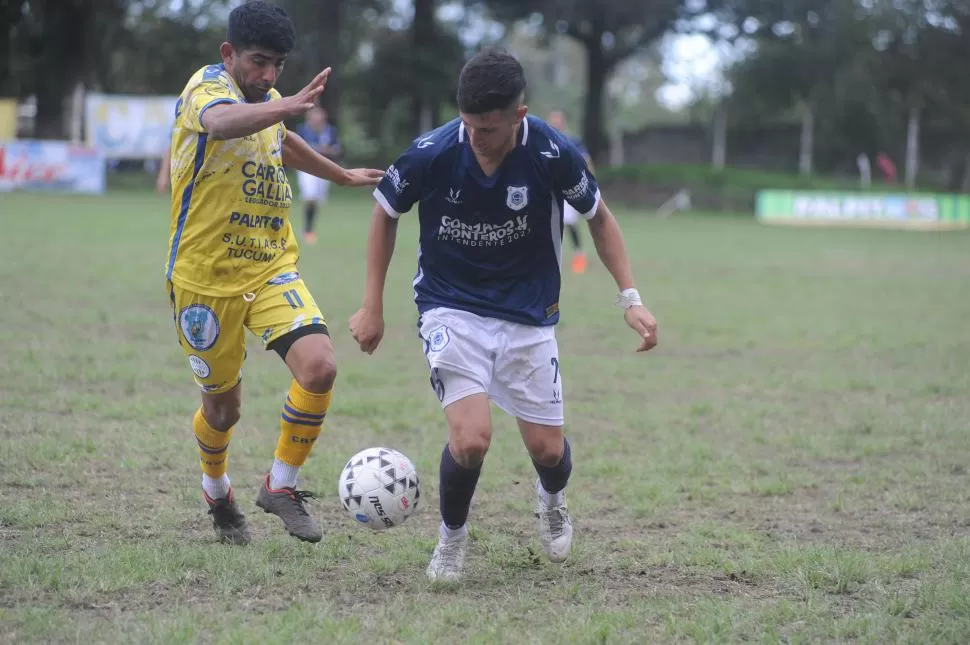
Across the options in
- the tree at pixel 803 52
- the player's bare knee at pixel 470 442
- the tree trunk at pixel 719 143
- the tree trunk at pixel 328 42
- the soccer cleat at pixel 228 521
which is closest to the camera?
the player's bare knee at pixel 470 442

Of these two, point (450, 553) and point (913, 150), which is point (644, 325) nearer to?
point (450, 553)

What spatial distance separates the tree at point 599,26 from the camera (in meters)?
41.5

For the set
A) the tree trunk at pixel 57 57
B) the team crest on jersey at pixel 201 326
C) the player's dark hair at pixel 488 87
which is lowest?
the team crest on jersey at pixel 201 326

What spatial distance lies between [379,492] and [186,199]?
1389mm

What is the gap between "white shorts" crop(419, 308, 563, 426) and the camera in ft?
14.3

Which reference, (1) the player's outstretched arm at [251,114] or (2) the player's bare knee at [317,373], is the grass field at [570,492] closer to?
(2) the player's bare knee at [317,373]

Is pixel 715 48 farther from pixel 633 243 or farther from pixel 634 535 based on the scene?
pixel 634 535

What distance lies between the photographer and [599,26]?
42.8m

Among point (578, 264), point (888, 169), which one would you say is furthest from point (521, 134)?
point (888, 169)

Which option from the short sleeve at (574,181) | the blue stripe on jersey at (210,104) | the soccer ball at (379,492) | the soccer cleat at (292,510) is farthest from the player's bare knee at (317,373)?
the short sleeve at (574,181)

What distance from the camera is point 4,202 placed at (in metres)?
25.8

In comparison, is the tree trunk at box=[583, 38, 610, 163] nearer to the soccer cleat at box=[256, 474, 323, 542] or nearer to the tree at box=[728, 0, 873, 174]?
the tree at box=[728, 0, 873, 174]

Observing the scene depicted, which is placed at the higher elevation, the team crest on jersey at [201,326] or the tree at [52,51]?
the tree at [52,51]

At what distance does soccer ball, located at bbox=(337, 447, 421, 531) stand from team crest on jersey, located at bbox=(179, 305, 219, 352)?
29.8 inches
